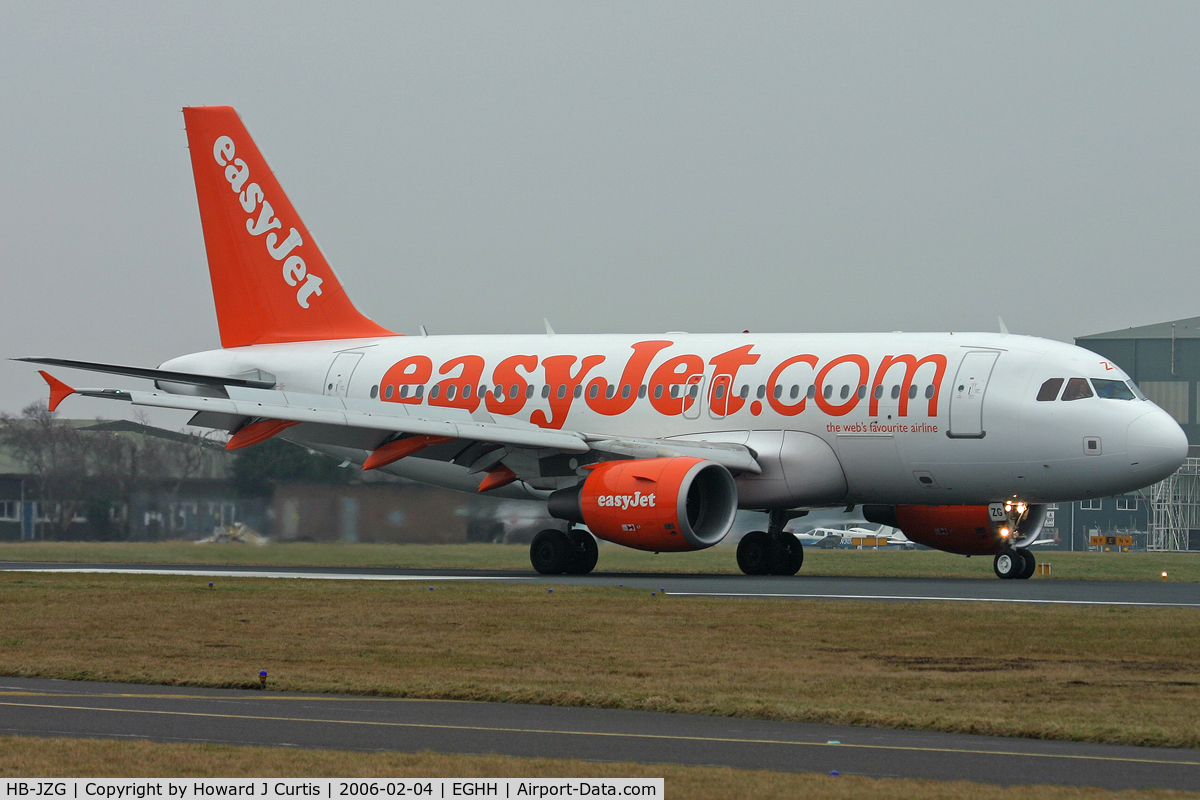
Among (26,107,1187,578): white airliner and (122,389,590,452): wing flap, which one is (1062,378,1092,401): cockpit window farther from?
(122,389,590,452): wing flap

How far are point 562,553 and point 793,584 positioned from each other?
17.8 feet

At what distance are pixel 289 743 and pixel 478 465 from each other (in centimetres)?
1964

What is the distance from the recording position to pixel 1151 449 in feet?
84.9

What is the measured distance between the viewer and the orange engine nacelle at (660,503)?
26250mm

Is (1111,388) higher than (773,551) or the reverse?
higher

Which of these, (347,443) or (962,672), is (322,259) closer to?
(347,443)

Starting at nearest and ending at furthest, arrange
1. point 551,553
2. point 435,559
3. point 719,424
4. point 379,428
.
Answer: point 379,428 → point 719,424 → point 551,553 → point 435,559

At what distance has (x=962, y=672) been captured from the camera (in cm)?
1438

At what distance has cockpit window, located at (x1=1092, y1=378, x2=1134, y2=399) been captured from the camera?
2658cm

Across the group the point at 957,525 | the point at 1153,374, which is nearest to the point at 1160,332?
the point at 1153,374

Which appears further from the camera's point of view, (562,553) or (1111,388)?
(562,553)

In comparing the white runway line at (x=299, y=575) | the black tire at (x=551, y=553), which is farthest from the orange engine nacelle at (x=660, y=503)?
the white runway line at (x=299, y=575)

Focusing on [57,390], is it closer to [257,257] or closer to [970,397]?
[257,257]

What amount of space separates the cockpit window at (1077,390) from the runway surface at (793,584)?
9.69ft
